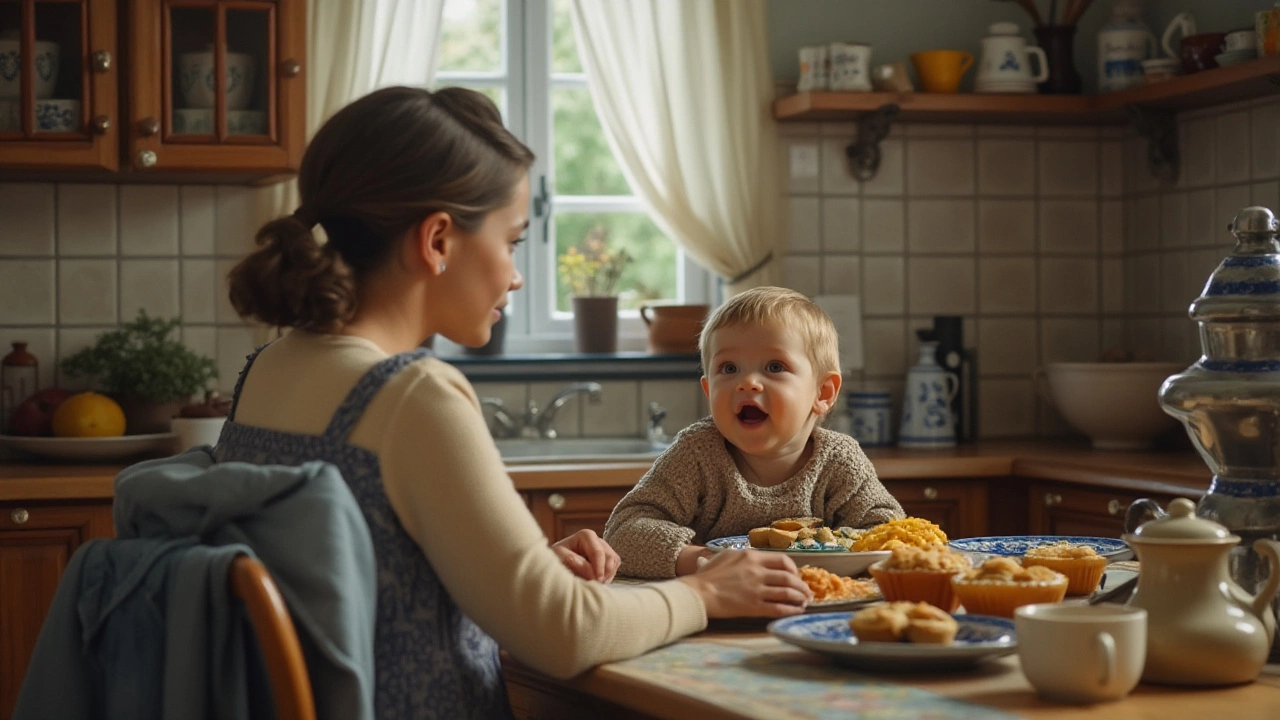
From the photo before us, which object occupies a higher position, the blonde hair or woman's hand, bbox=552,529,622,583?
the blonde hair

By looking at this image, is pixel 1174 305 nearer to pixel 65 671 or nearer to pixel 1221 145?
pixel 1221 145

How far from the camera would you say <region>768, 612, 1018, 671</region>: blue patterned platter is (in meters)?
1.20

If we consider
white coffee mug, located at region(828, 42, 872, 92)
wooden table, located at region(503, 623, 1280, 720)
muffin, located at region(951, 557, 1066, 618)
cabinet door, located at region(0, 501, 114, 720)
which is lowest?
cabinet door, located at region(0, 501, 114, 720)

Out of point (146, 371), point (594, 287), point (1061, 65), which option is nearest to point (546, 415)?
point (594, 287)

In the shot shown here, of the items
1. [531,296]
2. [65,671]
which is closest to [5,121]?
[531,296]

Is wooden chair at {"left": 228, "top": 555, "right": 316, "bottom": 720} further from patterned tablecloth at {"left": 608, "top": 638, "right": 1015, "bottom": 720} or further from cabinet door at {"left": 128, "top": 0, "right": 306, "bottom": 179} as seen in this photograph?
cabinet door at {"left": 128, "top": 0, "right": 306, "bottom": 179}

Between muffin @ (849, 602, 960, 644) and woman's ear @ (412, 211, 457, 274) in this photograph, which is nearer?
muffin @ (849, 602, 960, 644)

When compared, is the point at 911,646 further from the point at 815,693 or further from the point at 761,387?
the point at 761,387

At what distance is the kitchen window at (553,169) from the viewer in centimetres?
388

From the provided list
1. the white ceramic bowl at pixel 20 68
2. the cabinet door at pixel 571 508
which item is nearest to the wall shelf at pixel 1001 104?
the cabinet door at pixel 571 508

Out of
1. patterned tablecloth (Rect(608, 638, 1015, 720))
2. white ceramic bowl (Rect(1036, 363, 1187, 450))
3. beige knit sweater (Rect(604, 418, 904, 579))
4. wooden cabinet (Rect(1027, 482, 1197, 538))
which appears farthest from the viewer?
white ceramic bowl (Rect(1036, 363, 1187, 450))

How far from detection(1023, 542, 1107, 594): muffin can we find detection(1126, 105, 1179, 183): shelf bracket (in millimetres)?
2370

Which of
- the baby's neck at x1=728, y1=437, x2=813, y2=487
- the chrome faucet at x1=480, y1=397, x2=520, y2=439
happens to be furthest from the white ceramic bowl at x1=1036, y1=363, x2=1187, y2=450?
the baby's neck at x1=728, y1=437, x2=813, y2=487

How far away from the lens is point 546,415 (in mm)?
3686
